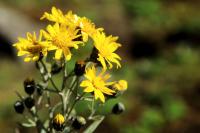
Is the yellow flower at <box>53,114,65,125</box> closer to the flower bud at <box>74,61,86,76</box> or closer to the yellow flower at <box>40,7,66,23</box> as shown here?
the flower bud at <box>74,61,86,76</box>

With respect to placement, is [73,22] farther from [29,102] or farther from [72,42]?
[29,102]

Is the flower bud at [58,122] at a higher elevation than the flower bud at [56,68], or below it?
below

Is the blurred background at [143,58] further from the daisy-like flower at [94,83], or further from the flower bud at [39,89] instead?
the daisy-like flower at [94,83]

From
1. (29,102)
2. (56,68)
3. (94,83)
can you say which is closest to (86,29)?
(94,83)

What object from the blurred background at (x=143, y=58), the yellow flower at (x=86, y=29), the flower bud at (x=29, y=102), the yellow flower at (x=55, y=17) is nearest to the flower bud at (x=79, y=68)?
the yellow flower at (x=86, y=29)

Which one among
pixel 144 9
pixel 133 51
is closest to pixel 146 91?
pixel 133 51

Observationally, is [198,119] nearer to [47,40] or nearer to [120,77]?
[120,77]

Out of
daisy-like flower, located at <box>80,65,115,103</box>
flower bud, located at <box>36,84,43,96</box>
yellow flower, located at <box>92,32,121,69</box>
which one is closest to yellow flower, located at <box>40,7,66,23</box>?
yellow flower, located at <box>92,32,121,69</box>
